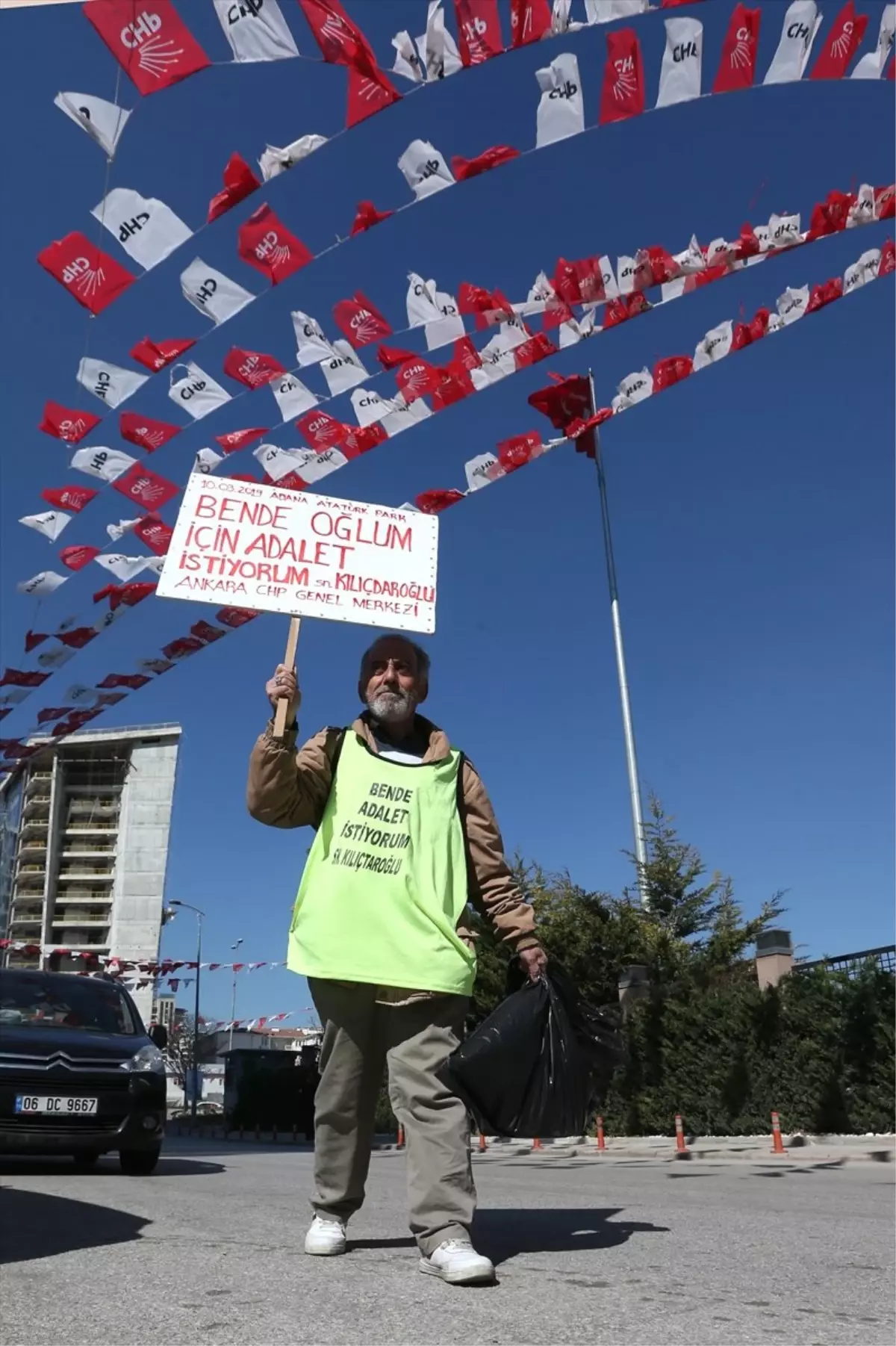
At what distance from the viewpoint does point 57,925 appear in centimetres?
9425

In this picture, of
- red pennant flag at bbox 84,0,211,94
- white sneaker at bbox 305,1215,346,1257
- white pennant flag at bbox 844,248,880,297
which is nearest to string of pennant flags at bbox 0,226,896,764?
white pennant flag at bbox 844,248,880,297

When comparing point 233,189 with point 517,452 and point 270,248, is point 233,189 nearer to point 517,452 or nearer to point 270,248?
point 270,248

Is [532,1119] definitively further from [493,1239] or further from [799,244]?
[799,244]

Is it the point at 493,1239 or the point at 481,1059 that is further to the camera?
the point at 493,1239

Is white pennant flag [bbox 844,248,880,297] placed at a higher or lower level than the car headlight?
higher

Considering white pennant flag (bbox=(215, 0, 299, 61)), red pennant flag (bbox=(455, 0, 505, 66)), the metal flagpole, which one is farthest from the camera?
the metal flagpole

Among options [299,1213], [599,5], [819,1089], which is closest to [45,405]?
[599,5]

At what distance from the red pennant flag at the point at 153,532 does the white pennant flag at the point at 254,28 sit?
16.4ft

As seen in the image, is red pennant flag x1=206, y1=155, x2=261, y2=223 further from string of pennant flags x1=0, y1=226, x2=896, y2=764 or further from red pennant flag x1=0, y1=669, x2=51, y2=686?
red pennant flag x1=0, y1=669, x2=51, y2=686

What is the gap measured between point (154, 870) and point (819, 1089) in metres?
88.9

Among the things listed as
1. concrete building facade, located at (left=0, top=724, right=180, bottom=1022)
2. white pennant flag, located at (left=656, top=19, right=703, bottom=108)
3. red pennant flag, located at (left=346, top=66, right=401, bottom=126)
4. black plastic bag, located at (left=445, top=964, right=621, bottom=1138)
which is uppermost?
concrete building facade, located at (left=0, top=724, right=180, bottom=1022)

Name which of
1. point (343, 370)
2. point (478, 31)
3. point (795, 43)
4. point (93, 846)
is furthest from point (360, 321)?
point (93, 846)

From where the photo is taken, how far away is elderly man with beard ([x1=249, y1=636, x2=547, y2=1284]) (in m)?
2.97

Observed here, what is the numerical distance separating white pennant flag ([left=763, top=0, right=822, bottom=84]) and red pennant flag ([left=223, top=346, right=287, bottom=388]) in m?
4.61
